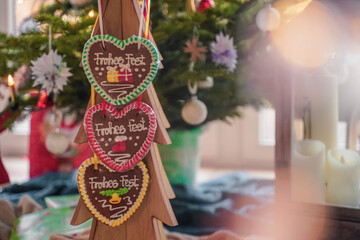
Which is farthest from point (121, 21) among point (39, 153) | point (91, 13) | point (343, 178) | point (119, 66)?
point (39, 153)

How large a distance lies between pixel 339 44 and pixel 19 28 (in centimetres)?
73

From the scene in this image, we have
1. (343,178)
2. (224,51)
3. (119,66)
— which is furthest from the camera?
(224,51)

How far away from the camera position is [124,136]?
1.83 ft

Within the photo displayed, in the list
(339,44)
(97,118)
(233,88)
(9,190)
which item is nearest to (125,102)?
(97,118)

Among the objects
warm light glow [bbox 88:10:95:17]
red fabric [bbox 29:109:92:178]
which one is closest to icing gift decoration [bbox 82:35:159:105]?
warm light glow [bbox 88:10:95:17]

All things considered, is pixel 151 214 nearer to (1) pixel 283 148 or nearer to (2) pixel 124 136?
(2) pixel 124 136

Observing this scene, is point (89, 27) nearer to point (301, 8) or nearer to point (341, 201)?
point (301, 8)

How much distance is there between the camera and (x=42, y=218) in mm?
890

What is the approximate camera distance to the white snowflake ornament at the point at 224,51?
85 cm

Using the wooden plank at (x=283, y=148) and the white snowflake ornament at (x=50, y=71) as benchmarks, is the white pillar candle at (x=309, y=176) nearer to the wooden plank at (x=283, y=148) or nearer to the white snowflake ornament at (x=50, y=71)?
the wooden plank at (x=283, y=148)

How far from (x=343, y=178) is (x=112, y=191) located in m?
0.41

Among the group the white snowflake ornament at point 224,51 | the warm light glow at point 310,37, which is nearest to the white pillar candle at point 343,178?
the warm light glow at point 310,37

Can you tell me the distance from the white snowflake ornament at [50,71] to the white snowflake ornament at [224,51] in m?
0.30

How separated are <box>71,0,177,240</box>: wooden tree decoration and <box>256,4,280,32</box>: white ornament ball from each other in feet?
0.87
